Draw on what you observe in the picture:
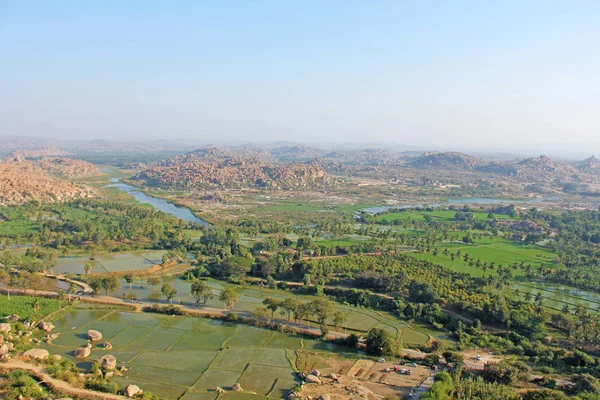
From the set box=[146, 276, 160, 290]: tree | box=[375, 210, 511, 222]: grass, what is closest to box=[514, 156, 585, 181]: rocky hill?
box=[375, 210, 511, 222]: grass

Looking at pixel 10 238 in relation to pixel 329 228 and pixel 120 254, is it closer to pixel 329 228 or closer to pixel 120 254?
pixel 120 254

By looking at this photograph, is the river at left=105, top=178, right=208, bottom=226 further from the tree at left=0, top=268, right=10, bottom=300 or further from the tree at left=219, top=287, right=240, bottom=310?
the tree at left=219, top=287, right=240, bottom=310

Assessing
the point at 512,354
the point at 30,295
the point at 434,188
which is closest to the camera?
the point at 512,354

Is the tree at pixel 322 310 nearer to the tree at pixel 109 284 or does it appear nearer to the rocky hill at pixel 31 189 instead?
the tree at pixel 109 284

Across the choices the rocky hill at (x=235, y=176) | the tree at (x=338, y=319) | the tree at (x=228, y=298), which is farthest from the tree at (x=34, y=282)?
the rocky hill at (x=235, y=176)

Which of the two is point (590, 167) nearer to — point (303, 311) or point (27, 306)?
point (303, 311)

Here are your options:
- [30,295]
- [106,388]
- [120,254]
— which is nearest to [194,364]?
[106,388]

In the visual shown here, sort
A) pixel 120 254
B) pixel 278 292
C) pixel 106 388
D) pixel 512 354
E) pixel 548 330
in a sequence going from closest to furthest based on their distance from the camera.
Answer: pixel 106 388 < pixel 512 354 < pixel 548 330 < pixel 278 292 < pixel 120 254
